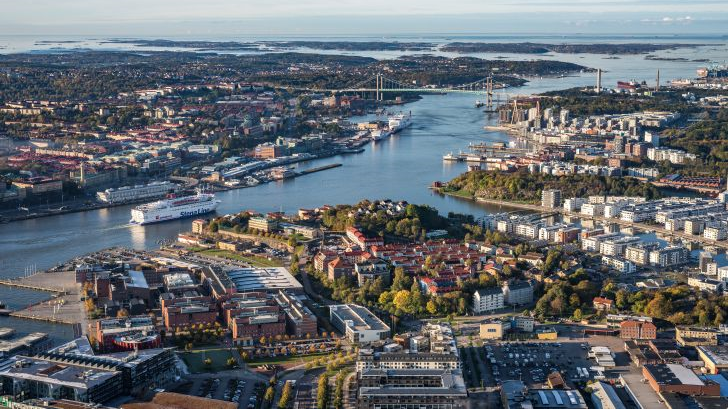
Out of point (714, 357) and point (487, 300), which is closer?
point (714, 357)

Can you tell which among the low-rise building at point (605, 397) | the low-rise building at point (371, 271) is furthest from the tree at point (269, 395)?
the low-rise building at point (371, 271)

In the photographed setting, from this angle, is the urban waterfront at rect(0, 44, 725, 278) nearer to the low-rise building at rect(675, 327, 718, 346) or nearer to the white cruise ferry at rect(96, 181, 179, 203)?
the white cruise ferry at rect(96, 181, 179, 203)

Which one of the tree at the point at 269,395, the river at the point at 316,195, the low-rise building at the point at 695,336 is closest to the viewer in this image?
the tree at the point at 269,395

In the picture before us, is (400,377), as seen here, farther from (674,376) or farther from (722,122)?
(722,122)

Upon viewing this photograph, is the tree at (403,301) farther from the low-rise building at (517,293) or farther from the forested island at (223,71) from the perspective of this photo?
the forested island at (223,71)

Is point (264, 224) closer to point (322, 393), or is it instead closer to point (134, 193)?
point (134, 193)

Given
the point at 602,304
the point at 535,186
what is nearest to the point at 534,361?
the point at 602,304
